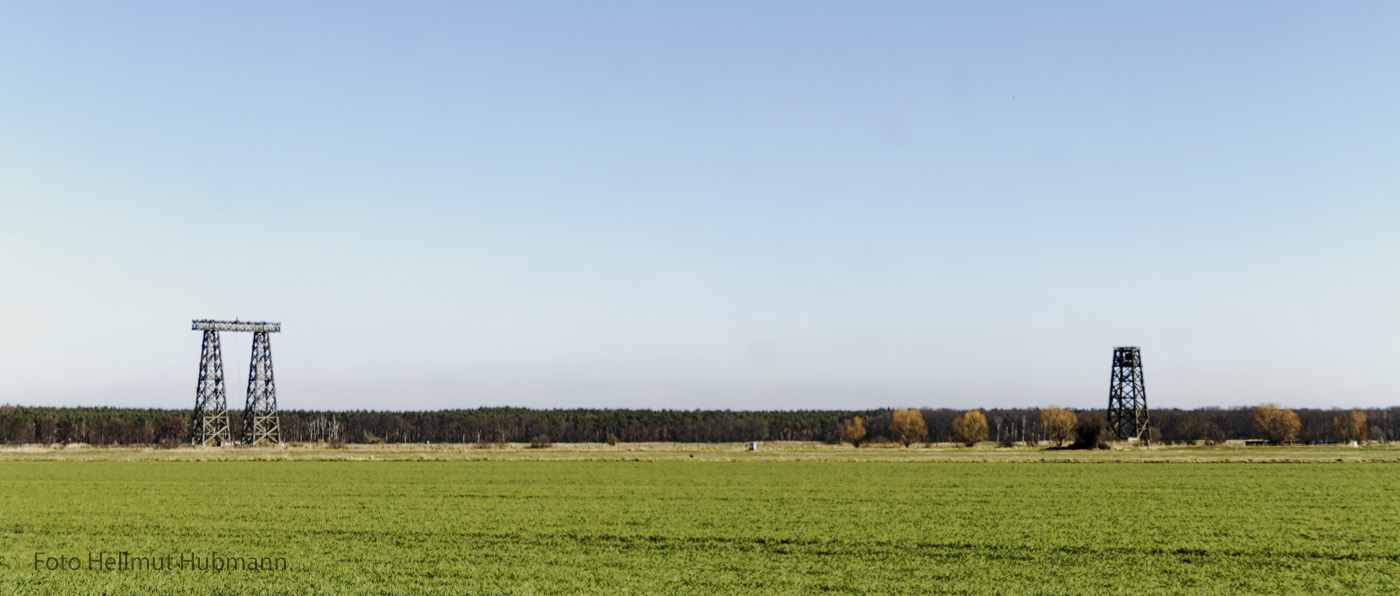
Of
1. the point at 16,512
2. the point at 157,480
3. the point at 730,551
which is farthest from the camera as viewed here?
the point at 157,480

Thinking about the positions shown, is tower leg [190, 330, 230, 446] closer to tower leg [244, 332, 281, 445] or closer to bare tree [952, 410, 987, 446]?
tower leg [244, 332, 281, 445]

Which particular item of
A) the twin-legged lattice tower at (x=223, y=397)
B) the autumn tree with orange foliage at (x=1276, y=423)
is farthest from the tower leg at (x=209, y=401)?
the autumn tree with orange foliage at (x=1276, y=423)

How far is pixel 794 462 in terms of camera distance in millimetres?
69500

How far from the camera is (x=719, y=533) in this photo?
27062 millimetres

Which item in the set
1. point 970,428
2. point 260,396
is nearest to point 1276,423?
point 970,428

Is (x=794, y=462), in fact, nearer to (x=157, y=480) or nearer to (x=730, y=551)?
(x=157, y=480)

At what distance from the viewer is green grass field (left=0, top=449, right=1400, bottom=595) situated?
19844mm

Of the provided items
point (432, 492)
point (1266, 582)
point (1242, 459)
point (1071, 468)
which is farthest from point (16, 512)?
point (1242, 459)

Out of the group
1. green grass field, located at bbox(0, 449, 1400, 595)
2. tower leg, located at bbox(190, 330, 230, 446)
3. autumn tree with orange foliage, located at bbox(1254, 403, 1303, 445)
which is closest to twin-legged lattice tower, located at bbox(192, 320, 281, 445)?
tower leg, located at bbox(190, 330, 230, 446)

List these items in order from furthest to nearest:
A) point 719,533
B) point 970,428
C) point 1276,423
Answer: point 970,428 → point 1276,423 → point 719,533

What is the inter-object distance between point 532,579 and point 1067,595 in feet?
33.5

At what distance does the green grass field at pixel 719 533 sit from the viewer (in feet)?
65.1

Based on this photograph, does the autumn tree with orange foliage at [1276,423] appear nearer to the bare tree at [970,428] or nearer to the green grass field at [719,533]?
the bare tree at [970,428]

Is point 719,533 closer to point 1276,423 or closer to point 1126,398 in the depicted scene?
point 1126,398
